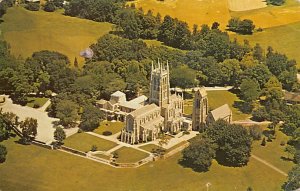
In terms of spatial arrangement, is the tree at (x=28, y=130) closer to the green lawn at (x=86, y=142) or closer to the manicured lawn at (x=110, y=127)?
the green lawn at (x=86, y=142)

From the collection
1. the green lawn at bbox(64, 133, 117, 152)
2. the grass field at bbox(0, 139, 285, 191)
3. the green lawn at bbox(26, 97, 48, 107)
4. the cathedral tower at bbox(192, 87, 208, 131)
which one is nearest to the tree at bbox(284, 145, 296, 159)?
the grass field at bbox(0, 139, 285, 191)

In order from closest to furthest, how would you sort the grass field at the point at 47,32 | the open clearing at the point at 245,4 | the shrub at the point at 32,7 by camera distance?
the grass field at the point at 47,32
the shrub at the point at 32,7
the open clearing at the point at 245,4

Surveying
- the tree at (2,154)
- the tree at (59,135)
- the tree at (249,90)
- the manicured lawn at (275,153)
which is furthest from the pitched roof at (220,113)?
the tree at (2,154)

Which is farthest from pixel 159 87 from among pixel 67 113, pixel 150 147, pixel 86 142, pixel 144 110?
pixel 67 113

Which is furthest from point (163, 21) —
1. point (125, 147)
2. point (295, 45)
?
point (125, 147)

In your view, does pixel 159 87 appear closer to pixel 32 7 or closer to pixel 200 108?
pixel 200 108
